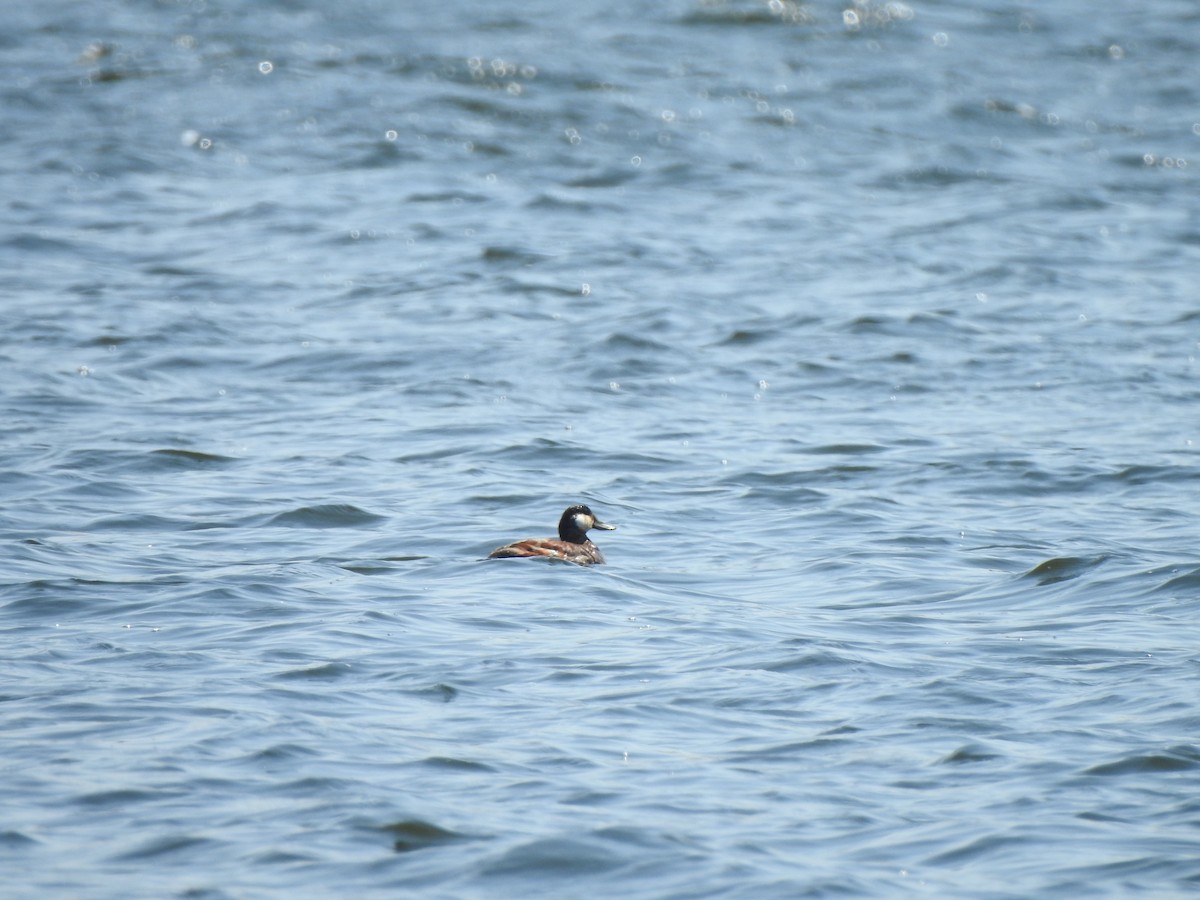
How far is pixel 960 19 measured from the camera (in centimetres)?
2548

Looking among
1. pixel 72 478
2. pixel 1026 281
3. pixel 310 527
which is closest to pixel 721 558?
pixel 310 527

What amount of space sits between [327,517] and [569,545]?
1728mm

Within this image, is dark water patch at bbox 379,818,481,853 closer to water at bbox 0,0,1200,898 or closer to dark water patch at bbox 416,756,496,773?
water at bbox 0,0,1200,898

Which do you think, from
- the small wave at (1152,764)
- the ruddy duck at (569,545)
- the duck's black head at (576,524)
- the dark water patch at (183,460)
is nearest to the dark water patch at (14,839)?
the small wave at (1152,764)

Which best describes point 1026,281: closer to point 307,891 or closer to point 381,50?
point 381,50

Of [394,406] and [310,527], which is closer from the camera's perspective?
[310,527]

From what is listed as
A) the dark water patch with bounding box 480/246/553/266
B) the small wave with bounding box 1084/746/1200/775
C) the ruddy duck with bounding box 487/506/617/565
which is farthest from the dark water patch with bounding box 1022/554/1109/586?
the dark water patch with bounding box 480/246/553/266

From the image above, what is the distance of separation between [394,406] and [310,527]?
2.86 m

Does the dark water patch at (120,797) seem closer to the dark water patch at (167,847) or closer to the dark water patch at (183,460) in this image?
the dark water patch at (167,847)

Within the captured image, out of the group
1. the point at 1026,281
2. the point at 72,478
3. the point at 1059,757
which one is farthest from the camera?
the point at 1026,281

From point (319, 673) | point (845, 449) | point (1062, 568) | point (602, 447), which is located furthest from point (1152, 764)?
point (602, 447)

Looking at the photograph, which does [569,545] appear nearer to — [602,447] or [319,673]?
[319,673]

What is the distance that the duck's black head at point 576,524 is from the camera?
33.1 feet

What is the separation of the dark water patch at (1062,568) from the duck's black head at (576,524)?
8.05 ft
